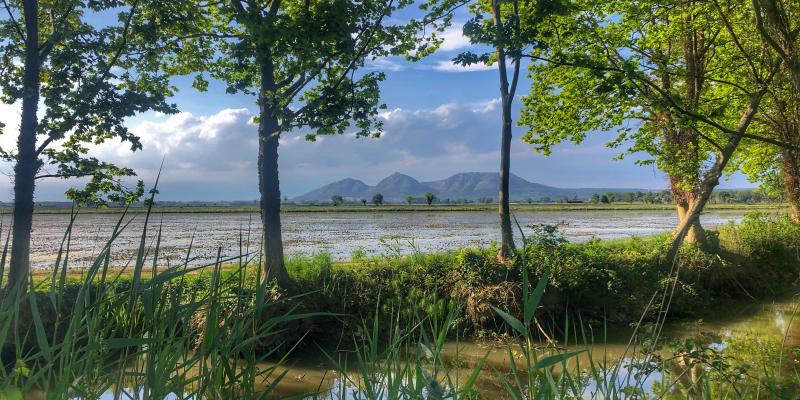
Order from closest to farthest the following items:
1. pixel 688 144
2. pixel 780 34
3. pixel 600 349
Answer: pixel 780 34 → pixel 600 349 → pixel 688 144

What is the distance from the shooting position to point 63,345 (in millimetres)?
1620

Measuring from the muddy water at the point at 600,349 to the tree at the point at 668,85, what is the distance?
2.84 metres

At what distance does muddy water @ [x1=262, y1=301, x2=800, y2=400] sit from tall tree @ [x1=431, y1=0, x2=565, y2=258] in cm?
286

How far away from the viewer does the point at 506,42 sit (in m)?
10.2

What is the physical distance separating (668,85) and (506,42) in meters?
8.89

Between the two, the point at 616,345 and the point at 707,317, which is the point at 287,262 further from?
the point at 707,317

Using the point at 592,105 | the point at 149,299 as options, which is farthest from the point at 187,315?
the point at 592,105

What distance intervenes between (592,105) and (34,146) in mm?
14151

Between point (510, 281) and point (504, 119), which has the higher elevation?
point (504, 119)

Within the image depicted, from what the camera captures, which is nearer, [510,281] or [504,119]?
[510,281]

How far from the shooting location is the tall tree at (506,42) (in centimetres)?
1043

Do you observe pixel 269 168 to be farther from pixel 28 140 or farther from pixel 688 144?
pixel 688 144

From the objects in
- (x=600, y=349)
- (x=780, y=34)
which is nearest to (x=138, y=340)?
(x=780, y=34)

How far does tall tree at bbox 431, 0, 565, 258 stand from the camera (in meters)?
10.4
